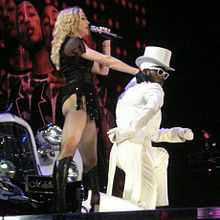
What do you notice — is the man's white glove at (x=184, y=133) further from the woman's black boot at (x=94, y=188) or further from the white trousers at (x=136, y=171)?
the woman's black boot at (x=94, y=188)

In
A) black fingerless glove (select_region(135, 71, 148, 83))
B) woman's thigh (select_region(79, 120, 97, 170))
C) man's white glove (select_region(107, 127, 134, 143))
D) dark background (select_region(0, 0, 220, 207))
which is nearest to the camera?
man's white glove (select_region(107, 127, 134, 143))

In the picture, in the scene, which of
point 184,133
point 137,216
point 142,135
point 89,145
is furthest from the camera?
point 184,133

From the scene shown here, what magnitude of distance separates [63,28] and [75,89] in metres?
0.43

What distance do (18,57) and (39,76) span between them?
195 millimetres

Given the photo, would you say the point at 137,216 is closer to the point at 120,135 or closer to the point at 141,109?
the point at 120,135

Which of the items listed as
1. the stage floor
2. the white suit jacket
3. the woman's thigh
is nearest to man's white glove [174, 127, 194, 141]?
the white suit jacket

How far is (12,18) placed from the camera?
394 cm

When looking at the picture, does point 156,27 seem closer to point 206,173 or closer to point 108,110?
point 108,110

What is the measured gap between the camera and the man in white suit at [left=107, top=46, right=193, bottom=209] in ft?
11.7

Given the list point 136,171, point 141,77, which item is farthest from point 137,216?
point 141,77

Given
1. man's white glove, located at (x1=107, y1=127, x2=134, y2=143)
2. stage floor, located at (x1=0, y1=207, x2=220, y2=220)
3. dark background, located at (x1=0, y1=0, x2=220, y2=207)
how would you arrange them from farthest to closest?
dark background, located at (x1=0, y1=0, x2=220, y2=207), man's white glove, located at (x1=107, y1=127, x2=134, y2=143), stage floor, located at (x1=0, y1=207, x2=220, y2=220)

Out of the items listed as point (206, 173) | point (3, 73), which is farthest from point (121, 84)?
point (206, 173)

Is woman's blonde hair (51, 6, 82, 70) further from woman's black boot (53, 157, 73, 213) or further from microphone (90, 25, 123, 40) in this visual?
woman's black boot (53, 157, 73, 213)

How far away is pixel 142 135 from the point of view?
361cm
